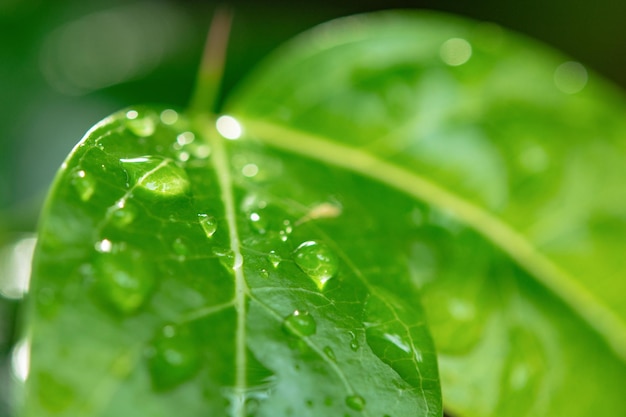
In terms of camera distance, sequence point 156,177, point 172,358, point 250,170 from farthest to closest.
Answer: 1. point 250,170
2. point 156,177
3. point 172,358

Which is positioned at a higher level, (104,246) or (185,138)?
(185,138)

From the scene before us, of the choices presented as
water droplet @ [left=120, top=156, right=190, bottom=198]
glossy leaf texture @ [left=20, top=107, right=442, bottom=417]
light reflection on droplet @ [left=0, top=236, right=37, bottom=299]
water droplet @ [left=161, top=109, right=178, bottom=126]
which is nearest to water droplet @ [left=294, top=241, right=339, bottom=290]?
glossy leaf texture @ [left=20, top=107, right=442, bottom=417]

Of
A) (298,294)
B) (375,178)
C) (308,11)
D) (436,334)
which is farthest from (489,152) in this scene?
(308,11)

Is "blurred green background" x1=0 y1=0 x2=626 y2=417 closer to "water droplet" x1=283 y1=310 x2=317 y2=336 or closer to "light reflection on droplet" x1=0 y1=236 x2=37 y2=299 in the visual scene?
"light reflection on droplet" x1=0 y1=236 x2=37 y2=299

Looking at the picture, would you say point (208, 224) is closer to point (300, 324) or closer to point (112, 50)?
point (300, 324)

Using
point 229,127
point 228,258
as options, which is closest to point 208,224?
point 228,258

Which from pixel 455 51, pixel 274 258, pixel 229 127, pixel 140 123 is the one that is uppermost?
pixel 455 51

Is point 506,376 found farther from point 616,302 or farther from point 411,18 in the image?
point 411,18
